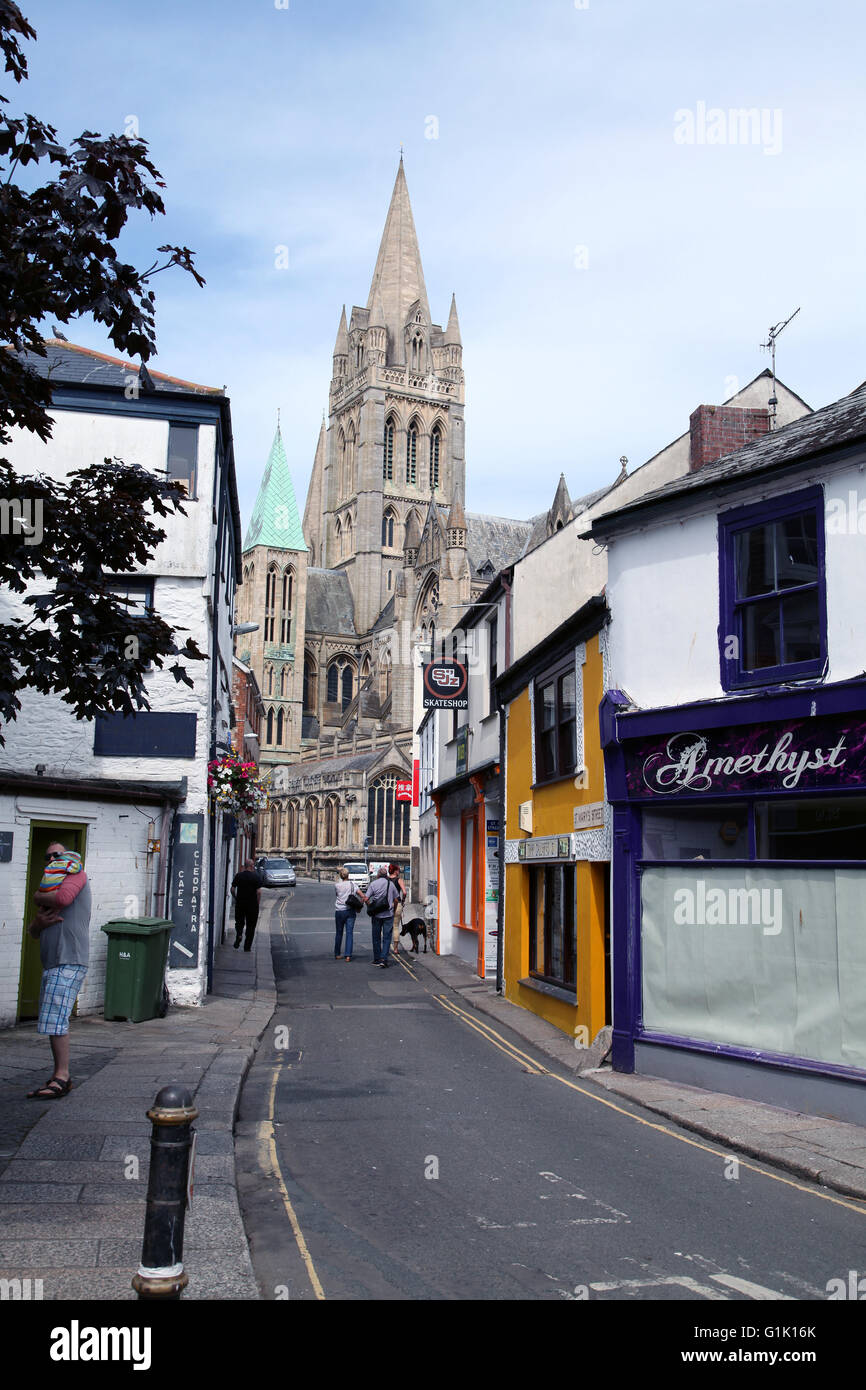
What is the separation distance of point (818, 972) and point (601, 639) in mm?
4449

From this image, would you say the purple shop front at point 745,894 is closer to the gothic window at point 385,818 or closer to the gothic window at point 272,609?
the gothic window at point 385,818

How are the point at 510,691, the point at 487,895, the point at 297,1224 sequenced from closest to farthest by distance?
1. the point at 297,1224
2. the point at 510,691
3. the point at 487,895

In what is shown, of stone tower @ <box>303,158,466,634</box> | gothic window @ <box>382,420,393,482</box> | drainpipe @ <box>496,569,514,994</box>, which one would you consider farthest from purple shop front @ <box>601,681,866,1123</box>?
gothic window @ <box>382,420,393,482</box>

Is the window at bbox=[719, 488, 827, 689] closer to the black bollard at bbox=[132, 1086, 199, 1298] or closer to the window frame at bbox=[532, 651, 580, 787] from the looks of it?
the window frame at bbox=[532, 651, 580, 787]

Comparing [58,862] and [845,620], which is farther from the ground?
[845,620]

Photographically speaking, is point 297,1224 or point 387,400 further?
point 387,400

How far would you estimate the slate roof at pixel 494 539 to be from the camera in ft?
297

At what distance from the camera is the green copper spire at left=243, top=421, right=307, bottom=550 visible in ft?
349

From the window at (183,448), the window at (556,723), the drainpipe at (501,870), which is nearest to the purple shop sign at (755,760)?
the window at (556,723)

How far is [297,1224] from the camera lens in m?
6.27

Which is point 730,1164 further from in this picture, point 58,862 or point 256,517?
point 256,517

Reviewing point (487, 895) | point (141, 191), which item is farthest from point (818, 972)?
point (487, 895)

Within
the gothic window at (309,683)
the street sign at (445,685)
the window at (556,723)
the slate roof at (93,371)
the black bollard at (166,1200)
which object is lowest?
the black bollard at (166,1200)

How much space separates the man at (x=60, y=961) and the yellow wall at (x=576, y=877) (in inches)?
225
